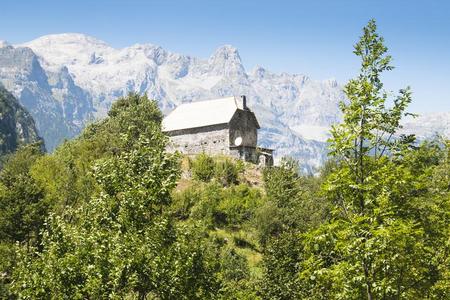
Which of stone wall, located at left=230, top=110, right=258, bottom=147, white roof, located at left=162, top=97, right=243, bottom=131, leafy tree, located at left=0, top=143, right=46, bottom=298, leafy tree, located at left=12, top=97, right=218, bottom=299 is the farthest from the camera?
white roof, located at left=162, top=97, right=243, bottom=131

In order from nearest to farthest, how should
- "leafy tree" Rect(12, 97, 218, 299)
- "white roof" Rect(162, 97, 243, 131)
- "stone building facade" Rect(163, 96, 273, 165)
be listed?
"leafy tree" Rect(12, 97, 218, 299), "stone building facade" Rect(163, 96, 273, 165), "white roof" Rect(162, 97, 243, 131)

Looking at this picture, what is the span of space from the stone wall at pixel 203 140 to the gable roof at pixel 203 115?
3.34ft

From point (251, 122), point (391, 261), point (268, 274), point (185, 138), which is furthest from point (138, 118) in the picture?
point (391, 261)

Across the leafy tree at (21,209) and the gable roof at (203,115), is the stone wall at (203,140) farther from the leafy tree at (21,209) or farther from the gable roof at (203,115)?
the leafy tree at (21,209)

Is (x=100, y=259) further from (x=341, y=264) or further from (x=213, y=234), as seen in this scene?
(x=213, y=234)

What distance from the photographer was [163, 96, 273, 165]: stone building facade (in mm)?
90688

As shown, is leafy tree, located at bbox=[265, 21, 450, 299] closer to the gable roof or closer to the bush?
the bush

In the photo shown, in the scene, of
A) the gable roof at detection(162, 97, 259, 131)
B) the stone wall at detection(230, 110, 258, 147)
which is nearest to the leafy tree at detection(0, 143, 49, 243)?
the stone wall at detection(230, 110, 258, 147)

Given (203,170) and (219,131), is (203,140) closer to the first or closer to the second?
(219,131)

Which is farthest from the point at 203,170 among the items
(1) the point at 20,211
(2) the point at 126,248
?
(2) the point at 126,248

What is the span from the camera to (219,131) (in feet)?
307

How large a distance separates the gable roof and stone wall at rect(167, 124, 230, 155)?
102 cm

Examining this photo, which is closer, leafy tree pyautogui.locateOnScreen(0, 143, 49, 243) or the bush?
leafy tree pyautogui.locateOnScreen(0, 143, 49, 243)

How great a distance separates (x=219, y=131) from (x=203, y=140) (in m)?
4.05
